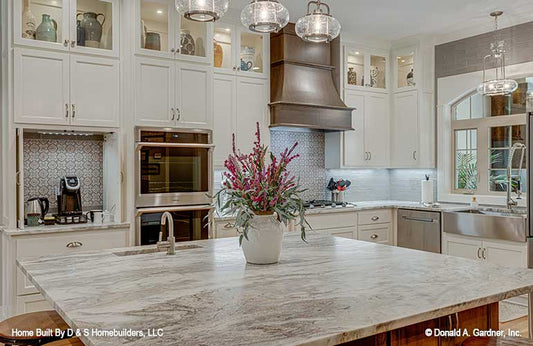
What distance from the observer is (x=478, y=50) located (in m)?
5.27

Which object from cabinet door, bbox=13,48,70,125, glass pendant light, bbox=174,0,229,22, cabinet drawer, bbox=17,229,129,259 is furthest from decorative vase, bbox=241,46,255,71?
glass pendant light, bbox=174,0,229,22

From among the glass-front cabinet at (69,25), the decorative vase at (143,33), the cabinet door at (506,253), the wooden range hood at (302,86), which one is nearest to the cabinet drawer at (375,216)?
the wooden range hood at (302,86)

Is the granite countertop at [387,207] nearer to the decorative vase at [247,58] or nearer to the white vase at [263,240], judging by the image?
the decorative vase at [247,58]

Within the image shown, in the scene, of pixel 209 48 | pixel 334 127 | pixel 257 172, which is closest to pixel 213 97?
pixel 209 48

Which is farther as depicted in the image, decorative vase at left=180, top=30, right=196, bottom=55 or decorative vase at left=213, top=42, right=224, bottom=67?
decorative vase at left=213, top=42, right=224, bottom=67

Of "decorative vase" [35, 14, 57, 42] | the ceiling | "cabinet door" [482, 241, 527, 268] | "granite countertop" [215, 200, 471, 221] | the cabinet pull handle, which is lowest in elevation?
"cabinet door" [482, 241, 527, 268]

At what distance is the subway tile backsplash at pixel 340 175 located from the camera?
5.63 metres

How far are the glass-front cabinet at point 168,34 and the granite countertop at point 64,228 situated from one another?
4.95 ft

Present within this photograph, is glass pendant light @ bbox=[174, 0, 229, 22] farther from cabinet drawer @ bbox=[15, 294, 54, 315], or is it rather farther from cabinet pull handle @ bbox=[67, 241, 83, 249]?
cabinet drawer @ bbox=[15, 294, 54, 315]

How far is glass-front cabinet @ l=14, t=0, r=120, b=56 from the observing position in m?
3.55

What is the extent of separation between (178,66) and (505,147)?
12.1 ft

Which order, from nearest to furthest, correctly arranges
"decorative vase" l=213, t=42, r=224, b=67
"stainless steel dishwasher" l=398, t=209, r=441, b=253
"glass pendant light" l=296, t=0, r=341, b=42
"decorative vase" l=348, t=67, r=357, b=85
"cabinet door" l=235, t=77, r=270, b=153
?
"glass pendant light" l=296, t=0, r=341, b=42, "decorative vase" l=213, t=42, r=224, b=67, "cabinet door" l=235, t=77, r=270, b=153, "stainless steel dishwasher" l=398, t=209, r=441, b=253, "decorative vase" l=348, t=67, r=357, b=85

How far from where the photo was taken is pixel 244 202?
2143 millimetres

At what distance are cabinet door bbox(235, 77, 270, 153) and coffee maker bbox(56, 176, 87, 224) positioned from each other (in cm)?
166
